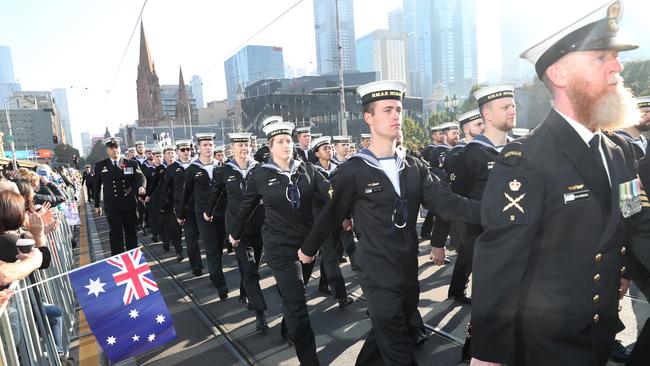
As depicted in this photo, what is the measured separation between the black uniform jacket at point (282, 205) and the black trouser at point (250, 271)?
1.78 feet

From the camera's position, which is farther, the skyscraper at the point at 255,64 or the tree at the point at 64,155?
the skyscraper at the point at 255,64

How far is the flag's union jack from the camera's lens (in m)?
3.95

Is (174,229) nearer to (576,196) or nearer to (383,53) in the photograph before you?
(576,196)

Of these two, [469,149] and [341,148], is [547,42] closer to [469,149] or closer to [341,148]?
[469,149]

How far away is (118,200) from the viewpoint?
27.1 feet

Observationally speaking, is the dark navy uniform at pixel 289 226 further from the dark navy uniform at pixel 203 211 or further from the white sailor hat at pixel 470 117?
the white sailor hat at pixel 470 117

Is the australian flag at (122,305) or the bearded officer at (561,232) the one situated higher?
the bearded officer at (561,232)

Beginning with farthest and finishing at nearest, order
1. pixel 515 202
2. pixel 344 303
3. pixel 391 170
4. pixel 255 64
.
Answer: pixel 255 64 → pixel 344 303 → pixel 391 170 → pixel 515 202

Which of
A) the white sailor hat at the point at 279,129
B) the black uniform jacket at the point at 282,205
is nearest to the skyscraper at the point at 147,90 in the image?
the white sailor hat at the point at 279,129

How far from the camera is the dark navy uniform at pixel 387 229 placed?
117 inches

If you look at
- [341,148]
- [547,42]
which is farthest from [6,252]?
[341,148]

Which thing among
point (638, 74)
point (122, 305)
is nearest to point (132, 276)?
point (122, 305)

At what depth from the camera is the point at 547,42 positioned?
185cm

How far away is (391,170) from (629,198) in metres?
1.60
